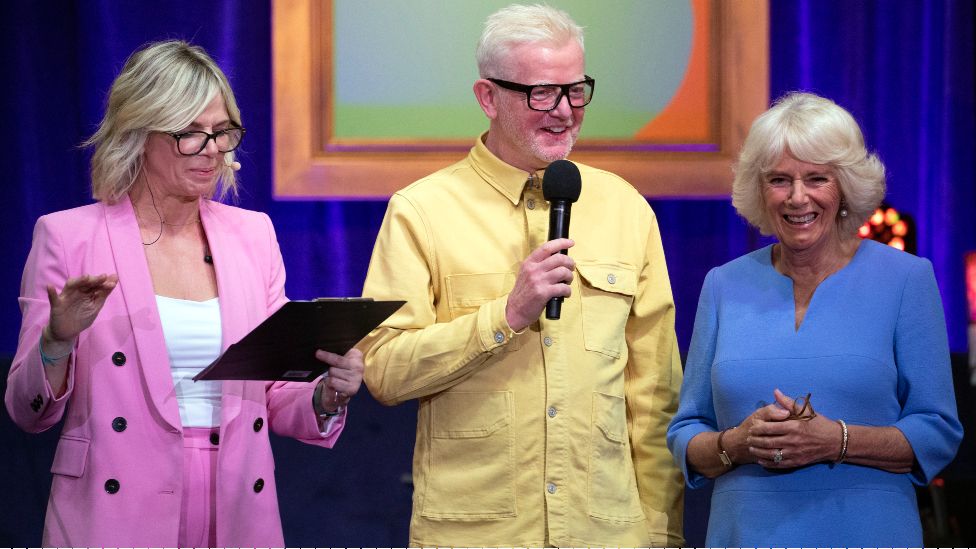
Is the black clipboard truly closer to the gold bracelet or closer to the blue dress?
the blue dress

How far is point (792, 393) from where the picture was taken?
8.13 feet

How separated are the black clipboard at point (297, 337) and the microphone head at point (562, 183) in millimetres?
380

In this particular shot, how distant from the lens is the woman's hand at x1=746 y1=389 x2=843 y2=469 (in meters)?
2.37

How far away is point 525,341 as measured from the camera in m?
2.58

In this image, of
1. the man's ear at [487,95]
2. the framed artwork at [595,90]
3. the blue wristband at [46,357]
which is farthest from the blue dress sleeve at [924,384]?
the framed artwork at [595,90]

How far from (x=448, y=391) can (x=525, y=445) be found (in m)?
Result: 0.20

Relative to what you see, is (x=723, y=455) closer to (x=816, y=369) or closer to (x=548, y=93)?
(x=816, y=369)

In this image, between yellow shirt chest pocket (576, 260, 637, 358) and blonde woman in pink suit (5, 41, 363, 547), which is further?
yellow shirt chest pocket (576, 260, 637, 358)

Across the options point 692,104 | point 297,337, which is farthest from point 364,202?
point 297,337

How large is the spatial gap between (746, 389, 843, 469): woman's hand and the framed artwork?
1949 millimetres

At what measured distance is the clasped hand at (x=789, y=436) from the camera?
93.4 inches

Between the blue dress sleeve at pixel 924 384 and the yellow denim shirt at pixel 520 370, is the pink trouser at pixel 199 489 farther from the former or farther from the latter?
the blue dress sleeve at pixel 924 384

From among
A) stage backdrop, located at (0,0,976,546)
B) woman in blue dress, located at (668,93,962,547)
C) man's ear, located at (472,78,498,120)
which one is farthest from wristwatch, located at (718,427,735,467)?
stage backdrop, located at (0,0,976,546)

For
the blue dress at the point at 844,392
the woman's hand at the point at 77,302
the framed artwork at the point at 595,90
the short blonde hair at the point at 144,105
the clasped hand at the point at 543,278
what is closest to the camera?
the woman's hand at the point at 77,302
